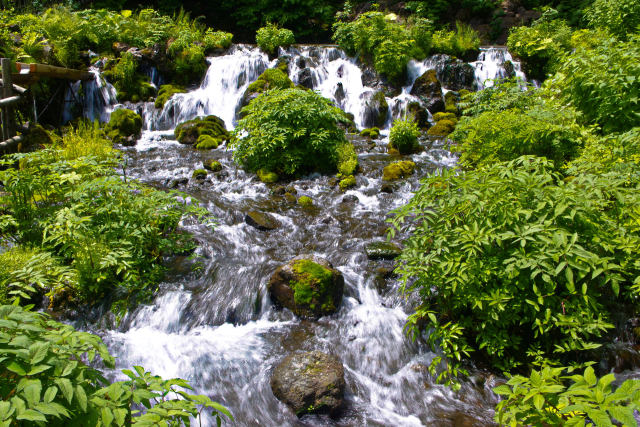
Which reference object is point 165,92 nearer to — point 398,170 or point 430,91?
point 430,91

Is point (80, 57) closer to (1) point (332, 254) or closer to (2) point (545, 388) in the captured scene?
(1) point (332, 254)

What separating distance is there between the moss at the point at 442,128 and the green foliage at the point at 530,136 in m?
6.11

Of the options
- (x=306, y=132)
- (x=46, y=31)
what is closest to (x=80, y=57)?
(x=46, y=31)

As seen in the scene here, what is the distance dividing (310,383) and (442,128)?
1108 cm

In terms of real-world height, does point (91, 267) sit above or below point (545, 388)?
below

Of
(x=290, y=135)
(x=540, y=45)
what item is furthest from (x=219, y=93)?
(x=540, y=45)

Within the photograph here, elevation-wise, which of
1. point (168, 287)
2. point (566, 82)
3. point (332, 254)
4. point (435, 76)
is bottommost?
point (168, 287)

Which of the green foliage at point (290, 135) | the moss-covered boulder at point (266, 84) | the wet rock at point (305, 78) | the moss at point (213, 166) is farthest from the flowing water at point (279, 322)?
the wet rock at point (305, 78)

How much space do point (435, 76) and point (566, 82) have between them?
8.99 m

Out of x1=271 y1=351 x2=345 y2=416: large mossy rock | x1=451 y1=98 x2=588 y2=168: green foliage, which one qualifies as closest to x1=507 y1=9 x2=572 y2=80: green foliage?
x1=451 y1=98 x2=588 y2=168: green foliage

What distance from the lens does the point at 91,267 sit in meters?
4.88

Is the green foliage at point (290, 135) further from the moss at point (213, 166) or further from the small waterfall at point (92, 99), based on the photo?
the small waterfall at point (92, 99)

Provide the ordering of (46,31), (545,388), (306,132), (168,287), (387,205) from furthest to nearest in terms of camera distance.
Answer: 1. (46,31)
2. (306,132)
3. (387,205)
4. (168,287)
5. (545,388)

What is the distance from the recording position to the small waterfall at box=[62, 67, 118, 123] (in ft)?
48.4
